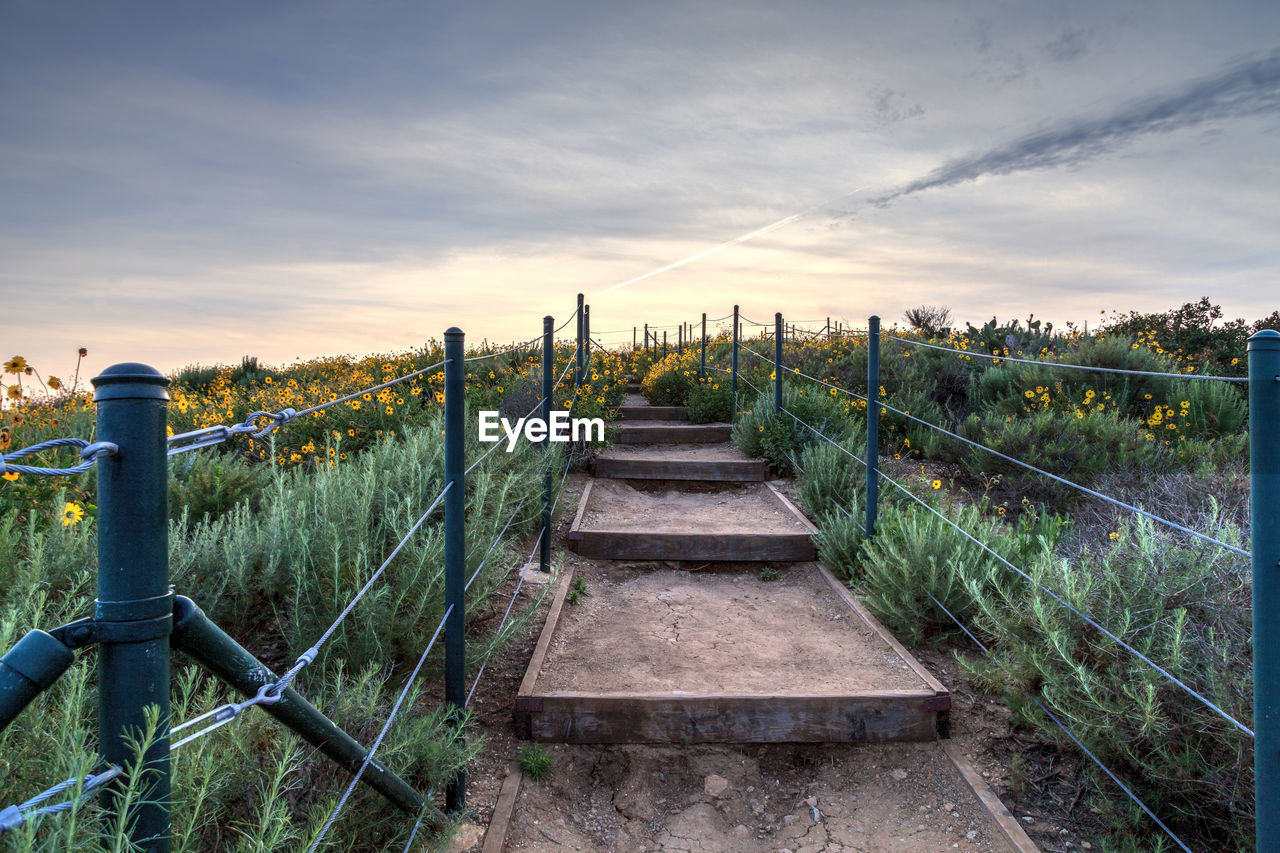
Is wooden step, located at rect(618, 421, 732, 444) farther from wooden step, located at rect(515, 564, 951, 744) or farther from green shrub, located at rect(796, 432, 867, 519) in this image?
wooden step, located at rect(515, 564, 951, 744)

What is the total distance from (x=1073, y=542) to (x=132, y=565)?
4360 millimetres

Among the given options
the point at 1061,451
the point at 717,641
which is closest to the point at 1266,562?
the point at 717,641

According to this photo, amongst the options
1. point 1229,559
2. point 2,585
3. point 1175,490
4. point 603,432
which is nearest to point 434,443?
point 2,585

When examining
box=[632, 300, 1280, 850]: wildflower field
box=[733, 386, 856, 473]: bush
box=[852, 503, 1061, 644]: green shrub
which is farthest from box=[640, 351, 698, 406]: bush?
box=[852, 503, 1061, 644]: green shrub

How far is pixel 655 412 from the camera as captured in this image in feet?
34.5

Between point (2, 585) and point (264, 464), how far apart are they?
239cm

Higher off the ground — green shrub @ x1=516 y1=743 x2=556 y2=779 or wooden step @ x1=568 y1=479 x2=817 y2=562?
wooden step @ x1=568 y1=479 x2=817 y2=562

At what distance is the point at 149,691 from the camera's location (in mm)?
1155

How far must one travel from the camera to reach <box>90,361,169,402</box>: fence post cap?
1096mm

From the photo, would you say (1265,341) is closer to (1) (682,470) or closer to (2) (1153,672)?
(2) (1153,672)

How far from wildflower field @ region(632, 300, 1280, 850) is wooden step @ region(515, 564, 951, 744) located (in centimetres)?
30

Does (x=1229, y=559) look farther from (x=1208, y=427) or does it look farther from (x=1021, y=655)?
(x=1208, y=427)

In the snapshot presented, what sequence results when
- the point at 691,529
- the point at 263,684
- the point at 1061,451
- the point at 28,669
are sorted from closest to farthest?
the point at 28,669
the point at 263,684
the point at 691,529
the point at 1061,451

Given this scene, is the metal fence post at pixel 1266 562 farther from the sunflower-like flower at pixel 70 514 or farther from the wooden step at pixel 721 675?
the sunflower-like flower at pixel 70 514
